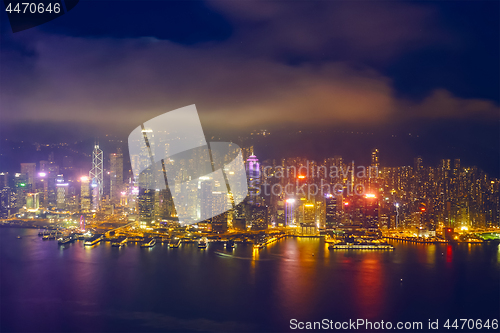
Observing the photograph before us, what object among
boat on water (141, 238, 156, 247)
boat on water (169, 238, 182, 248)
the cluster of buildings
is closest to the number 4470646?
boat on water (169, 238, 182, 248)

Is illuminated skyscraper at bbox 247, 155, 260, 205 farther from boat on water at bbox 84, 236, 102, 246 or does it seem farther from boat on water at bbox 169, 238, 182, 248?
boat on water at bbox 84, 236, 102, 246

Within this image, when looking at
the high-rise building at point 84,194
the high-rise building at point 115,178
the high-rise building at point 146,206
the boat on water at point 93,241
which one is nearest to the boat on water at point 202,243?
the high-rise building at point 146,206

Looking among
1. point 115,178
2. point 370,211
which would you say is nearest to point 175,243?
point 370,211

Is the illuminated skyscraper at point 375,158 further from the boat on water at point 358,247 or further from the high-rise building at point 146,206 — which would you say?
the high-rise building at point 146,206

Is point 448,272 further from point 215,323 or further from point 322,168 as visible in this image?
point 322,168

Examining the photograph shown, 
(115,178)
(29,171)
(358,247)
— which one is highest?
(29,171)

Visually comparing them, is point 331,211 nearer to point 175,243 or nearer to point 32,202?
point 175,243
